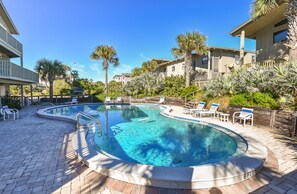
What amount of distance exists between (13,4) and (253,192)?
20826 mm

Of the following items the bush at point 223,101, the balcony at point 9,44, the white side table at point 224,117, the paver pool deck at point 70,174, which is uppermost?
the balcony at point 9,44

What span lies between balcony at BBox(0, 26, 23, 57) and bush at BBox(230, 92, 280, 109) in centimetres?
1631

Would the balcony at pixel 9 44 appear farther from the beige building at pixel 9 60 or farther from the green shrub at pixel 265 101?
the green shrub at pixel 265 101

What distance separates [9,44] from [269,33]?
2184 centimetres

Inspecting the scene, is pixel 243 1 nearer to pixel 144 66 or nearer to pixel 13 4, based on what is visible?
pixel 144 66

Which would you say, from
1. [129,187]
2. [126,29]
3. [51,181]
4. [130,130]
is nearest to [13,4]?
[126,29]

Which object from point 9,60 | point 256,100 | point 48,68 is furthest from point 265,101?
point 48,68

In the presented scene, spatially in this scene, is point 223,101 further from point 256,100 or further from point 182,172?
point 182,172

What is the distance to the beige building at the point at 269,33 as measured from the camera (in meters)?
12.8

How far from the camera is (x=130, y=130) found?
8781 millimetres

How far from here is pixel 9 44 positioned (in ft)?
44.6

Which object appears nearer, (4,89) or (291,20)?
(291,20)

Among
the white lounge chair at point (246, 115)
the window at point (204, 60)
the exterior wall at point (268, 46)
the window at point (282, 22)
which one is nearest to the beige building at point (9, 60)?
the white lounge chair at point (246, 115)

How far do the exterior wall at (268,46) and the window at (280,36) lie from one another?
232 mm
